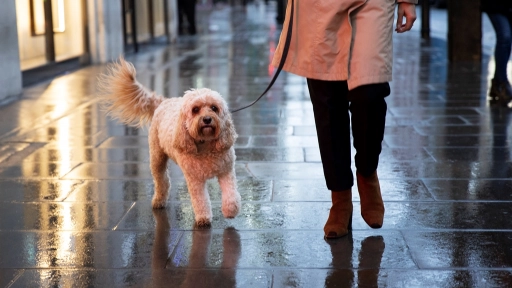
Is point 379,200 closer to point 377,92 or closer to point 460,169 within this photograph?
point 377,92

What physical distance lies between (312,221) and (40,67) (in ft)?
28.2

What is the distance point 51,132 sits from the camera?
7426 mm

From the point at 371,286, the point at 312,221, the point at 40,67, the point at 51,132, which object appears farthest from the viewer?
the point at 40,67

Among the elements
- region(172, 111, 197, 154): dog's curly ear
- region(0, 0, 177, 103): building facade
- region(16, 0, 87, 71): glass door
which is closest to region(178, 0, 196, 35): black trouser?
region(0, 0, 177, 103): building facade

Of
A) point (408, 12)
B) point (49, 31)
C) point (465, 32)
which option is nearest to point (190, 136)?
point (408, 12)

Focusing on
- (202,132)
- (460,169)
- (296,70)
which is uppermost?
(296,70)

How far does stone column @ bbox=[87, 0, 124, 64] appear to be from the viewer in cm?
1438

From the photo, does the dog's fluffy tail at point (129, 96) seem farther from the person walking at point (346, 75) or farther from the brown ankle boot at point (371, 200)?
the brown ankle boot at point (371, 200)

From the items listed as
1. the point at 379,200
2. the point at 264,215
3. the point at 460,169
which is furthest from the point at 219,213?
the point at 460,169

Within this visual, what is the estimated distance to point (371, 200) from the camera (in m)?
4.10

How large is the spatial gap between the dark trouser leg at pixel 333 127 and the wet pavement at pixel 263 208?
1.12ft

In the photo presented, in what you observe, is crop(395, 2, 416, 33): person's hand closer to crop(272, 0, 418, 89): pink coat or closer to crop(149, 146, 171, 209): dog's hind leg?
crop(272, 0, 418, 89): pink coat

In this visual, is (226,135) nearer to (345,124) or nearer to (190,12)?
(345,124)

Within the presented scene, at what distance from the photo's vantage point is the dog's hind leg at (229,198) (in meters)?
4.24
